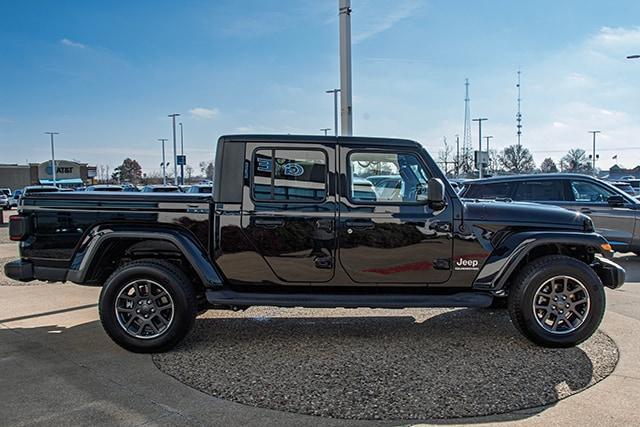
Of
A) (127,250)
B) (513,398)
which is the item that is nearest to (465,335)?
(513,398)

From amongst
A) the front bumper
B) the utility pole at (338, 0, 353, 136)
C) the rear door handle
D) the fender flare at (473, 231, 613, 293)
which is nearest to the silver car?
the utility pole at (338, 0, 353, 136)

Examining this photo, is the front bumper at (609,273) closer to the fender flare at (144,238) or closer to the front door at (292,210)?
the front door at (292,210)

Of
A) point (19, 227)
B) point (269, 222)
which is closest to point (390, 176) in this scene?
point (269, 222)

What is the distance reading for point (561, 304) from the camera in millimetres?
4719

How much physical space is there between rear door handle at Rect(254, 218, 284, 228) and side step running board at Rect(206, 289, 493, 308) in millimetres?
654

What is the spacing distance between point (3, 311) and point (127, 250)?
8.15 ft

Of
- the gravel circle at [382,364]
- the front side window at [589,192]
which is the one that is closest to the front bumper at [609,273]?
the gravel circle at [382,364]

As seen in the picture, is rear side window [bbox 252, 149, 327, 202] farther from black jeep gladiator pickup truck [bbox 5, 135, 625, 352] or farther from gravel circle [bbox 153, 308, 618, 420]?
gravel circle [bbox 153, 308, 618, 420]

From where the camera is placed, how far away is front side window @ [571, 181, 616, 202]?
934 centimetres

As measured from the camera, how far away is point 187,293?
464 cm

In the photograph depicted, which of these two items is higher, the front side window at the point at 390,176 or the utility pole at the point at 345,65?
the utility pole at the point at 345,65

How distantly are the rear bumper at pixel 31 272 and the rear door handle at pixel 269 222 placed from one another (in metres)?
1.92

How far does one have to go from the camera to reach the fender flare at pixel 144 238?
4648mm

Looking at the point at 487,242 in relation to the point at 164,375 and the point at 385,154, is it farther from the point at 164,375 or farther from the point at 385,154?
the point at 164,375
